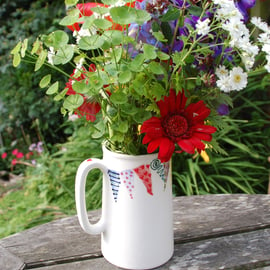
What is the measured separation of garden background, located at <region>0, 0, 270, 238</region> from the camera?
6.93ft

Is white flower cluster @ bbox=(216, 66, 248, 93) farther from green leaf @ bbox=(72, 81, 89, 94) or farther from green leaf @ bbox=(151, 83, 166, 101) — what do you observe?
green leaf @ bbox=(72, 81, 89, 94)

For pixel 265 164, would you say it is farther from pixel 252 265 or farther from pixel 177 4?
pixel 177 4

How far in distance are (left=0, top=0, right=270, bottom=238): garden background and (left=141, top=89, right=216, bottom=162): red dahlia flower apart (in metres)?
1.11

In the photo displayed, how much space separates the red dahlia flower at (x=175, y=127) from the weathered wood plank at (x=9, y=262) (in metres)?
0.38

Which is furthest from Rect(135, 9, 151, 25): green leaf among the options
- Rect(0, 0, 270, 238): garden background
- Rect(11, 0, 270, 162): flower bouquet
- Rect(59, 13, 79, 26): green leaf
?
Rect(0, 0, 270, 238): garden background

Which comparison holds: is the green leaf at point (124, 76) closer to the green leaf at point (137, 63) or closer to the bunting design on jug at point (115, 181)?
the green leaf at point (137, 63)

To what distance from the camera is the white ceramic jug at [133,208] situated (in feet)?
2.86

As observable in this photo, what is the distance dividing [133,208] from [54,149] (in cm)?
198

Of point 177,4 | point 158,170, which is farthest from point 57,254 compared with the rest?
point 177,4

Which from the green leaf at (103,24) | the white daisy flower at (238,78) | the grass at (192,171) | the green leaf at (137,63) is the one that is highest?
the green leaf at (103,24)

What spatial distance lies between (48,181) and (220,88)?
1710 mm

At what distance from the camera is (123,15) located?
2.32ft

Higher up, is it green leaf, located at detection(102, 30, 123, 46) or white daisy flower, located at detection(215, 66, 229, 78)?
green leaf, located at detection(102, 30, 123, 46)

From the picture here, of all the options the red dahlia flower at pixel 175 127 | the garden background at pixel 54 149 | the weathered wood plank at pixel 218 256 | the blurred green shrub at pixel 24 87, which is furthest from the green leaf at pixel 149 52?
the blurred green shrub at pixel 24 87
